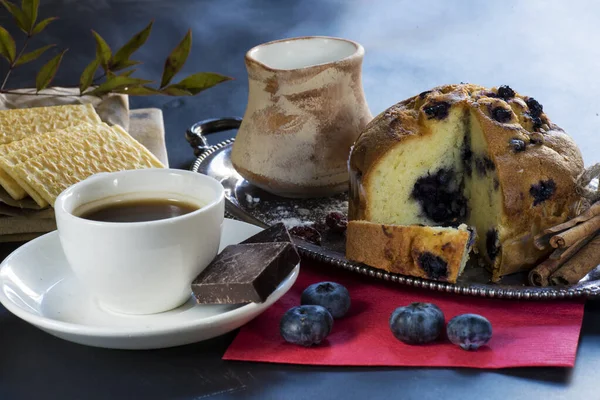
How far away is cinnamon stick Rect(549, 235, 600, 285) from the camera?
1.97 meters

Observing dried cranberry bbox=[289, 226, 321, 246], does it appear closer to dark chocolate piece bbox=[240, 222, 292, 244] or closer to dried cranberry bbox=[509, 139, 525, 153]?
dark chocolate piece bbox=[240, 222, 292, 244]

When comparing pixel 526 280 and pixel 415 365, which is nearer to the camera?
pixel 415 365

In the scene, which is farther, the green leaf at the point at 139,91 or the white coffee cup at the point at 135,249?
the green leaf at the point at 139,91

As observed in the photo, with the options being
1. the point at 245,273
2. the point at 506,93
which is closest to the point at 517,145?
the point at 506,93

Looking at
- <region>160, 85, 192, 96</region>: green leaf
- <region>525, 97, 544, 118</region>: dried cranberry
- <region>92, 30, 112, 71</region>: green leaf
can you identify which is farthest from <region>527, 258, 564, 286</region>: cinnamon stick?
<region>92, 30, 112, 71</region>: green leaf

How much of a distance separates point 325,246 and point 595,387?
0.78 meters

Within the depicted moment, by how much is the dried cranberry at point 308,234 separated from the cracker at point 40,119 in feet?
2.88

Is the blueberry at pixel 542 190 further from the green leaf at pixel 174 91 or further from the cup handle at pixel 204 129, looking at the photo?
the green leaf at pixel 174 91

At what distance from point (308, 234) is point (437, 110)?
0.44 m

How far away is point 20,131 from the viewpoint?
2680mm

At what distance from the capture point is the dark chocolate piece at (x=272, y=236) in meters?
1.92

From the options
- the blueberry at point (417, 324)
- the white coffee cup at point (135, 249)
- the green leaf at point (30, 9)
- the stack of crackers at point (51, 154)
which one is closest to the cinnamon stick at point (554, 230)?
the blueberry at point (417, 324)

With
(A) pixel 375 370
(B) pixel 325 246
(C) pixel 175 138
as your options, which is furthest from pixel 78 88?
(A) pixel 375 370

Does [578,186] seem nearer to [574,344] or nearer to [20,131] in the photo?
[574,344]
